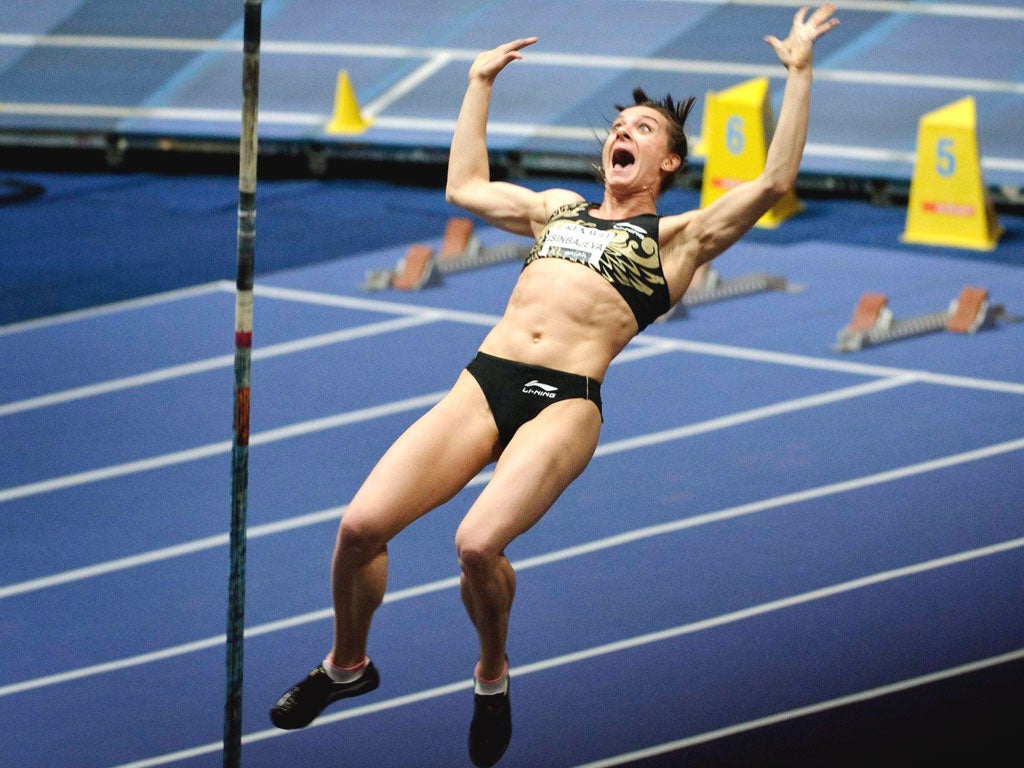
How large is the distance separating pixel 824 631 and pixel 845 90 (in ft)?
25.1

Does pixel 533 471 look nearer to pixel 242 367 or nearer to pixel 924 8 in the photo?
pixel 242 367

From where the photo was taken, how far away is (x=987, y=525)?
780 cm

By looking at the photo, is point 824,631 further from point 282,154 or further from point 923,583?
point 282,154

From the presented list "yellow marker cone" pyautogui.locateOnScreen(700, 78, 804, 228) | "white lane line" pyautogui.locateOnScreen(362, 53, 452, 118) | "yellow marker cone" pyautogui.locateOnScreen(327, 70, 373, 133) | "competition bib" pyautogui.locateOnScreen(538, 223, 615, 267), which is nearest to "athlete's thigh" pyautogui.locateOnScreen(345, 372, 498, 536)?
"competition bib" pyautogui.locateOnScreen(538, 223, 615, 267)

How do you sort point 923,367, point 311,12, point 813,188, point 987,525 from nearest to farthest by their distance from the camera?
1. point 987,525
2. point 923,367
3. point 813,188
4. point 311,12

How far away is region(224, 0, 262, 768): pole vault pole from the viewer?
4543 mm

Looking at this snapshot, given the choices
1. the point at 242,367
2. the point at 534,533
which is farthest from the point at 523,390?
the point at 534,533

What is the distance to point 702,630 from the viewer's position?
22.9 feet

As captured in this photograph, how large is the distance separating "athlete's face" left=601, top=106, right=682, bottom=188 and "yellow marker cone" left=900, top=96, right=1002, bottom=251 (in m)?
6.45

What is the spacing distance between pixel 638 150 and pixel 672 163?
0.15m

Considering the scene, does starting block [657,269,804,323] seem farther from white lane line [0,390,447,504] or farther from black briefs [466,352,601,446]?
black briefs [466,352,601,446]

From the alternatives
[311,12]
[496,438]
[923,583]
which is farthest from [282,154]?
[496,438]

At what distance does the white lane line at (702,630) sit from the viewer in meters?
6.35

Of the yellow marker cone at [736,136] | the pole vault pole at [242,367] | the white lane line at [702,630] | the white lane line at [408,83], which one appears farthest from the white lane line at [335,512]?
the white lane line at [408,83]
